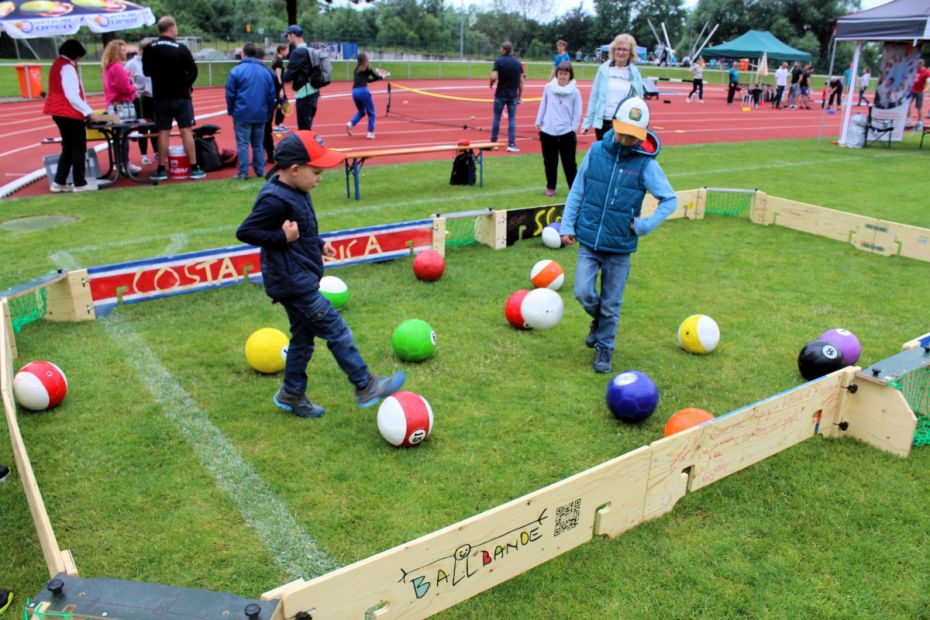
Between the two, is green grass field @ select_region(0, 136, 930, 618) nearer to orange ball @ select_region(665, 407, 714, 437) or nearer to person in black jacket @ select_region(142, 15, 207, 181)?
orange ball @ select_region(665, 407, 714, 437)

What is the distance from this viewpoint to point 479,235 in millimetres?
9898

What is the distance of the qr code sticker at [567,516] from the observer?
3.83 m

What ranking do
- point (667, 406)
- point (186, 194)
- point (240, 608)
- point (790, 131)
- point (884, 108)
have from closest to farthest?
point (240, 608) < point (667, 406) < point (186, 194) < point (884, 108) < point (790, 131)

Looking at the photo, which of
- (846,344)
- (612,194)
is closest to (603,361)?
(612,194)

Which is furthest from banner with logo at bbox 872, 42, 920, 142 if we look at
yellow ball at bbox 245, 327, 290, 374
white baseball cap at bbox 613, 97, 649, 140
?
yellow ball at bbox 245, 327, 290, 374

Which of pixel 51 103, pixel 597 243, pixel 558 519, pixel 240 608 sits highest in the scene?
pixel 51 103

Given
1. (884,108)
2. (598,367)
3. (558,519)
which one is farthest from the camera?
(884,108)

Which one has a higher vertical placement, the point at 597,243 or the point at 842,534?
the point at 597,243

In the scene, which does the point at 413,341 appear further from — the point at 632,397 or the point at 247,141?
the point at 247,141

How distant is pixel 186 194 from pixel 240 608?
10.4 m

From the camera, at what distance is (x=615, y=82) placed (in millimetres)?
10445

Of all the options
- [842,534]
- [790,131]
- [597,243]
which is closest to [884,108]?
[790,131]

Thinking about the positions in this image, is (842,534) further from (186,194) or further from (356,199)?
(186,194)

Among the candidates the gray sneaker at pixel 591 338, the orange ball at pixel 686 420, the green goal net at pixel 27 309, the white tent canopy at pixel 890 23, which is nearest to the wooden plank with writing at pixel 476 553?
the orange ball at pixel 686 420
